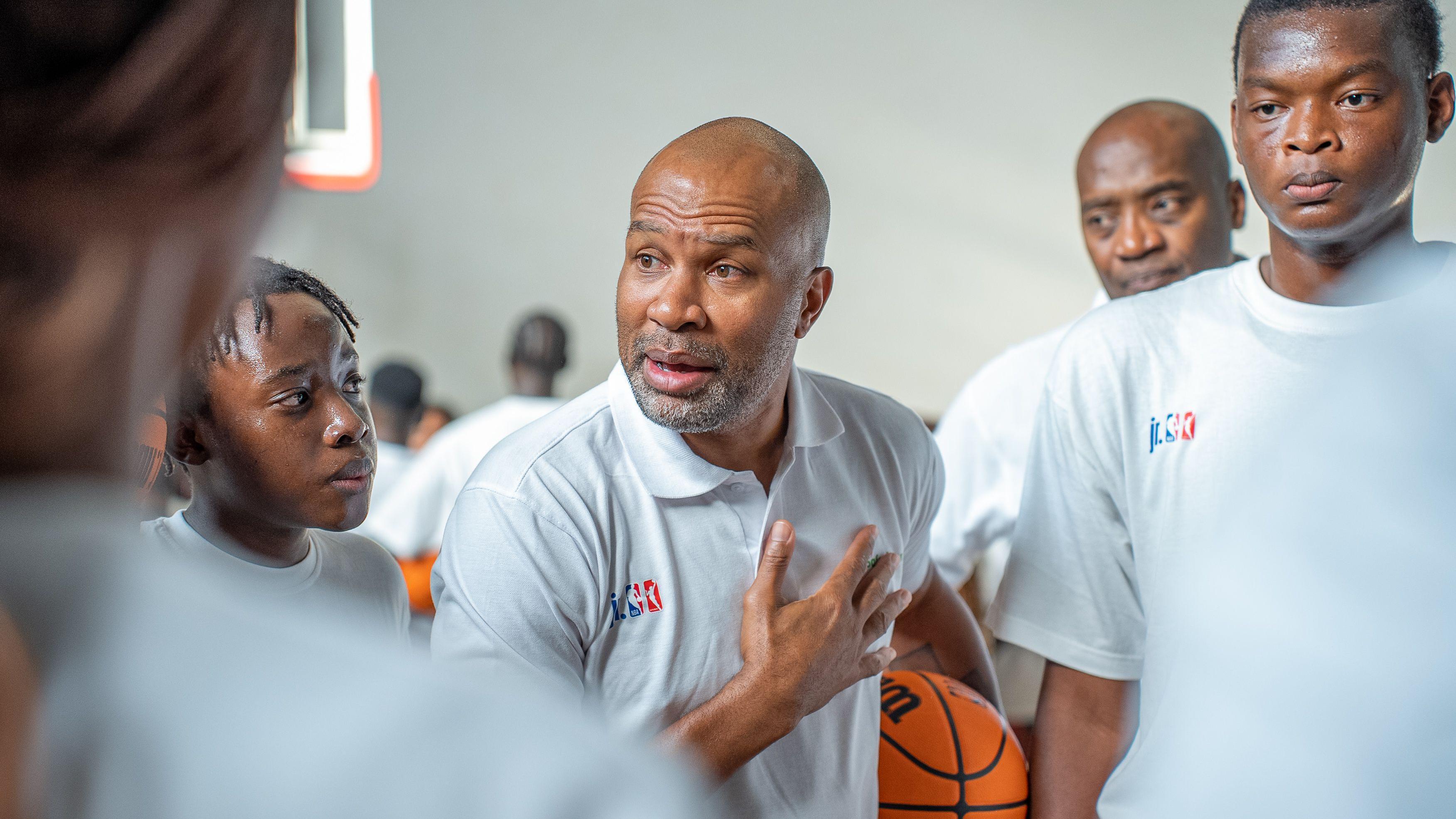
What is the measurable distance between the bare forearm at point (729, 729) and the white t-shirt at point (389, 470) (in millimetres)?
2693

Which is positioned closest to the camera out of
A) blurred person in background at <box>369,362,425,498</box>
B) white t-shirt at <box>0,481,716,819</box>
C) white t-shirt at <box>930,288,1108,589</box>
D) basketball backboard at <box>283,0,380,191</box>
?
white t-shirt at <box>0,481,716,819</box>

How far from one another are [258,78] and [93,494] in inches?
6.1

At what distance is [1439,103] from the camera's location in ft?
4.37

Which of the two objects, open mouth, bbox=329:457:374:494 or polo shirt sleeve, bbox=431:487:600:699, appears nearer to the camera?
polo shirt sleeve, bbox=431:487:600:699

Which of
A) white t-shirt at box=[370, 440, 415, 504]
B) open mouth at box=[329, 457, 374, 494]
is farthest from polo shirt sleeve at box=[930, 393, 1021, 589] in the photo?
white t-shirt at box=[370, 440, 415, 504]

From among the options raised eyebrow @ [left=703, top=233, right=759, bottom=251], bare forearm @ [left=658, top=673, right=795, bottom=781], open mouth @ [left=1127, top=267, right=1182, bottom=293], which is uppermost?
raised eyebrow @ [left=703, top=233, right=759, bottom=251]

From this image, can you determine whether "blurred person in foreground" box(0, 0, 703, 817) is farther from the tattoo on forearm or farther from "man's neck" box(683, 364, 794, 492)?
the tattoo on forearm

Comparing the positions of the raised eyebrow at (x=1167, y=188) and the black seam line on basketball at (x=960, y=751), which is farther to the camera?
the raised eyebrow at (x=1167, y=188)

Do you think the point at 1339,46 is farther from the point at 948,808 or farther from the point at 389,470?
the point at 389,470

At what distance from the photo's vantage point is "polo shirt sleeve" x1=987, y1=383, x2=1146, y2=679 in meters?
1.48

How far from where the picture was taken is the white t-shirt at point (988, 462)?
94.5 inches

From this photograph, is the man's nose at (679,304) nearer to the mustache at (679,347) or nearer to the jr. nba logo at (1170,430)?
the mustache at (679,347)

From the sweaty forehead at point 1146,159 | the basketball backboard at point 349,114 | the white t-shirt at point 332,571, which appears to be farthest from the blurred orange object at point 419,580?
the sweaty forehead at point 1146,159

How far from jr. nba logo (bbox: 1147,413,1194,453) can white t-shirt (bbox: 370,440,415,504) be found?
287cm
